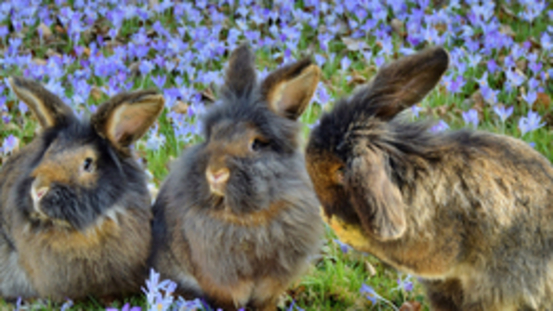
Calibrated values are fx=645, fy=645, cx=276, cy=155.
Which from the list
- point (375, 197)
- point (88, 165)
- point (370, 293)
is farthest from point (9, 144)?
point (375, 197)

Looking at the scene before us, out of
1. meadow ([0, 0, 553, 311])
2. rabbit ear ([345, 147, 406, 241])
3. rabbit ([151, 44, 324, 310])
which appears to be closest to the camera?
rabbit ear ([345, 147, 406, 241])

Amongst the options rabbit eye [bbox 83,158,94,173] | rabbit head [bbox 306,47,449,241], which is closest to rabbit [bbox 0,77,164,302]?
rabbit eye [bbox 83,158,94,173]

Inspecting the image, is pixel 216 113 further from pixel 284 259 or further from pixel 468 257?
pixel 468 257

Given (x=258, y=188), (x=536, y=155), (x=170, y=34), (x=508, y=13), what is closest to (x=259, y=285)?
(x=258, y=188)

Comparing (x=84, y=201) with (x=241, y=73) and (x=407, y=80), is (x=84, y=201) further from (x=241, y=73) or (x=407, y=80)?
(x=407, y=80)

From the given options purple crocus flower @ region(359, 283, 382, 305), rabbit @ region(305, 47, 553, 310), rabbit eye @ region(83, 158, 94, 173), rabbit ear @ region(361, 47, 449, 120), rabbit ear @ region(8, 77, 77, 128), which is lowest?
purple crocus flower @ region(359, 283, 382, 305)

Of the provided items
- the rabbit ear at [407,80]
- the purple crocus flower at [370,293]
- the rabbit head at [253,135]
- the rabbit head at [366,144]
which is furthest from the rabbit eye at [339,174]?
the purple crocus flower at [370,293]

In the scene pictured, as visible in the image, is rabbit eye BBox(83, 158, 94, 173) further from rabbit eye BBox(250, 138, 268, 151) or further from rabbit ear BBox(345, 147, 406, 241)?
rabbit ear BBox(345, 147, 406, 241)
